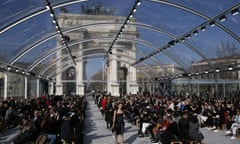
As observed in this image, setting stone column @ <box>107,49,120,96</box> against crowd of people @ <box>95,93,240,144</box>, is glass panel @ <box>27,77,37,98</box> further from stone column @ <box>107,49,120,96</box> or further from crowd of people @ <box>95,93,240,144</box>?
stone column @ <box>107,49,120,96</box>

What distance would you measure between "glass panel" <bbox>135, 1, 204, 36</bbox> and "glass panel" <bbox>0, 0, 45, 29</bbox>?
231 inches

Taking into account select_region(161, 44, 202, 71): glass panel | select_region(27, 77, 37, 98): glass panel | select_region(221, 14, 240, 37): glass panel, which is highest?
select_region(221, 14, 240, 37): glass panel

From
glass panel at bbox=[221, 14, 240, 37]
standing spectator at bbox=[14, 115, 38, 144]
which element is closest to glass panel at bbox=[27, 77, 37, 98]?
standing spectator at bbox=[14, 115, 38, 144]

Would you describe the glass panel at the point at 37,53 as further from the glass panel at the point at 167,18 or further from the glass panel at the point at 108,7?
the glass panel at the point at 167,18

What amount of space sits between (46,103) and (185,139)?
46.5 ft

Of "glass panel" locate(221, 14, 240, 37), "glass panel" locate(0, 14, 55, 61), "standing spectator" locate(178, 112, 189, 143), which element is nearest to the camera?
"standing spectator" locate(178, 112, 189, 143)

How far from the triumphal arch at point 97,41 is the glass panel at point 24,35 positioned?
39.6 inches

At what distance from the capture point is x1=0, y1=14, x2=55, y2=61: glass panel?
15.0 m

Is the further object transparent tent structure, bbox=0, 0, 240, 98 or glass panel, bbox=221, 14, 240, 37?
glass panel, bbox=221, 14, 240, 37

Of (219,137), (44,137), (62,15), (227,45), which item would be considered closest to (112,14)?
(62,15)

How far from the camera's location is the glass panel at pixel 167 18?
48.2ft

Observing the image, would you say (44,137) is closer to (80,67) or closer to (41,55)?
(41,55)

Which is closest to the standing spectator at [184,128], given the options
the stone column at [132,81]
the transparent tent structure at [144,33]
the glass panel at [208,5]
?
the transparent tent structure at [144,33]

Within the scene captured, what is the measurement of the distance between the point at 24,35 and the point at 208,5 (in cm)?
1099
